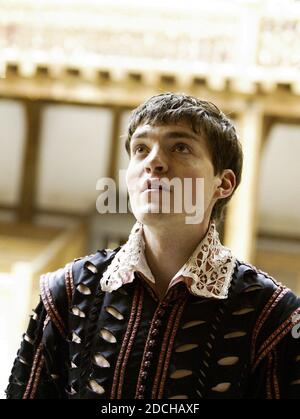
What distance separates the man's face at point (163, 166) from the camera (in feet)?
3.67

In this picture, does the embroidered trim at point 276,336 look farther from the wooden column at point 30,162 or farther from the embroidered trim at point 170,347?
the wooden column at point 30,162

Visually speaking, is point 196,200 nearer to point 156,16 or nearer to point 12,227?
point 156,16

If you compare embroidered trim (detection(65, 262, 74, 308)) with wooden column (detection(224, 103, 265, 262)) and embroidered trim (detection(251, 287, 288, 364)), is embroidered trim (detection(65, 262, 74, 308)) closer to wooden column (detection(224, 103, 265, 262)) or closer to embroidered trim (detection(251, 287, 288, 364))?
embroidered trim (detection(251, 287, 288, 364))

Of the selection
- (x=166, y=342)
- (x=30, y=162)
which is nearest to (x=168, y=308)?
(x=166, y=342)

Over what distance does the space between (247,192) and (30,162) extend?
10.4 ft

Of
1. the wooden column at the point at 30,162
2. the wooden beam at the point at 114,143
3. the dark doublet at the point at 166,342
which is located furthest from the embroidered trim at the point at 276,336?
the wooden column at the point at 30,162

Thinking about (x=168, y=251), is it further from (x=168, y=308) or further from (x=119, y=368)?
(x=119, y=368)

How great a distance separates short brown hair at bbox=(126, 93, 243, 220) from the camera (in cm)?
116

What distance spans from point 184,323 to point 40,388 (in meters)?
0.27

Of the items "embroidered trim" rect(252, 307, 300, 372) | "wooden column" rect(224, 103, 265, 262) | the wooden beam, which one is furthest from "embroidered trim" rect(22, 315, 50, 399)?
the wooden beam

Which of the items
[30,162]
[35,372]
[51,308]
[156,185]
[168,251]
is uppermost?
[30,162]

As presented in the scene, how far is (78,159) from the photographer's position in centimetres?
684

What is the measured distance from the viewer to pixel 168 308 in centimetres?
116
